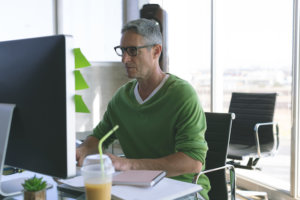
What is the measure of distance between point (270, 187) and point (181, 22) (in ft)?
7.03

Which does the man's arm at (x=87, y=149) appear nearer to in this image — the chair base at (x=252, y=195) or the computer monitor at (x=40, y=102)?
the computer monitor at (x=40, y=102)

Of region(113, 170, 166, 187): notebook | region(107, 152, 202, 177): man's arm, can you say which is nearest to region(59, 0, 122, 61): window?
region(107, 152, 202, 177): man's arm

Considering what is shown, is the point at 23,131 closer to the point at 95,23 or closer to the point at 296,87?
the point at 296,87

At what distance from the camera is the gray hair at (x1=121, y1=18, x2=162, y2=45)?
5.78ft

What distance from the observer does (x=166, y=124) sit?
1714 millimetres

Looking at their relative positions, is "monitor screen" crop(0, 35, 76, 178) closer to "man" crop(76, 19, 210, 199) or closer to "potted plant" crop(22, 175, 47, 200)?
"potted plant" crop(22, 175, 47, 200)

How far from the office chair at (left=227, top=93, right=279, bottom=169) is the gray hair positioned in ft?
5.12

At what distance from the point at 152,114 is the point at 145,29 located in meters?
0.42

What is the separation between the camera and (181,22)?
4344 mm

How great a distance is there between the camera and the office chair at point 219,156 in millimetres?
1902

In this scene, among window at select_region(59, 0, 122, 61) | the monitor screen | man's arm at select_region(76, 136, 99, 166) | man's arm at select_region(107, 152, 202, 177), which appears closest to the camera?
the monitor screen

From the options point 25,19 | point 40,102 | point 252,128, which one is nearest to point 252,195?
point 252,128

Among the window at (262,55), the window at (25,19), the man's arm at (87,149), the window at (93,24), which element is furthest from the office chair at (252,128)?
the window at (25,19)

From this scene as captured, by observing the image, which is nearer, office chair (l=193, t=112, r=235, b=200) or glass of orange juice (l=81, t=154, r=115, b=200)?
glass of orange juice (l=81, t=154, r=115, b=200)
